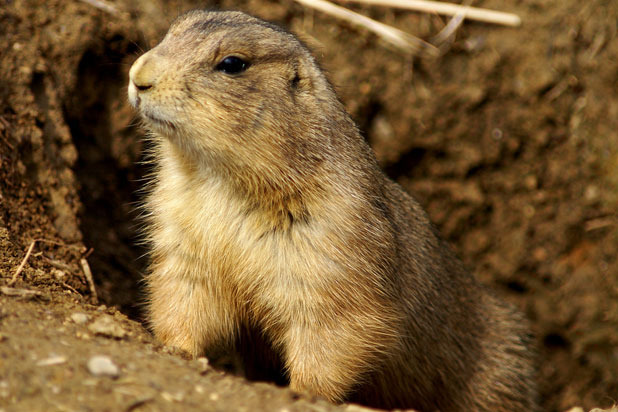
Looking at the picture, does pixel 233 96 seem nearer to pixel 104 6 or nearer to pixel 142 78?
pixel 142 78

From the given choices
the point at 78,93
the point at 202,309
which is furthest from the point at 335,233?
the point at 78,93

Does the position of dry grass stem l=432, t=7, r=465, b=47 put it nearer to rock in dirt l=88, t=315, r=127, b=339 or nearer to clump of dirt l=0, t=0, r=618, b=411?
clump of dirt l=0, t=0, r=618, b=411

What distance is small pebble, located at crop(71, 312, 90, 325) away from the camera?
4098 mm

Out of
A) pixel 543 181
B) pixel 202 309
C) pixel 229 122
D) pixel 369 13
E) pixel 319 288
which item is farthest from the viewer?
pixel 543 181

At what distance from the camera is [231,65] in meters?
4.25

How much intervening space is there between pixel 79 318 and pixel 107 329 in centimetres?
22

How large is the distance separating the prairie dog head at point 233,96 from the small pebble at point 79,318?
1.17 metres

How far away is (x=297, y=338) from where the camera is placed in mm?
4480

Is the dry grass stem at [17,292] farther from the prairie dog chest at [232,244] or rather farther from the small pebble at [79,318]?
the prairie dog chest at [232,244]

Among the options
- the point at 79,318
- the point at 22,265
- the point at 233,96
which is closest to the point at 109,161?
the point at 22,265

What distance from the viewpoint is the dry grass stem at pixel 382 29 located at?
25.0ft

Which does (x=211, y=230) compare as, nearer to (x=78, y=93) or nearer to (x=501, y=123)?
(x=78, y=93)

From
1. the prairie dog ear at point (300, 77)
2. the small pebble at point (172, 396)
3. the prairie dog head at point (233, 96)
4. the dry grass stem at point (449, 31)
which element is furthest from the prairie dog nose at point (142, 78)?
the dry grass stem at point (449, 31)

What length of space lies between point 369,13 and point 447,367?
4234mm
